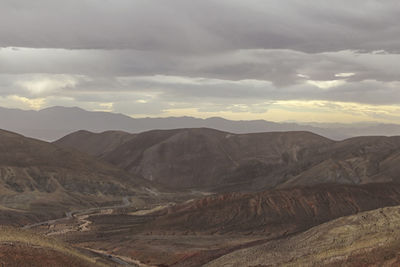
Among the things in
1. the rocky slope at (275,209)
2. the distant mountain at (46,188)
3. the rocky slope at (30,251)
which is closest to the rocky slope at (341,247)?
the rocky slope at (30,251)

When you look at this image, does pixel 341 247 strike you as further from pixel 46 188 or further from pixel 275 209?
pixel 46 188

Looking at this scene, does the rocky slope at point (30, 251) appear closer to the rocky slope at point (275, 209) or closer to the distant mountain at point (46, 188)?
the rocky slope at point (275, 209)

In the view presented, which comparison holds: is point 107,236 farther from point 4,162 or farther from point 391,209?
point 4,162

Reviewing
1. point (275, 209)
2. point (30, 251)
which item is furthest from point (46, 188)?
point (30, 251)

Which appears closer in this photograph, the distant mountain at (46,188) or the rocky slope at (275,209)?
the rocky slope at (275,209)

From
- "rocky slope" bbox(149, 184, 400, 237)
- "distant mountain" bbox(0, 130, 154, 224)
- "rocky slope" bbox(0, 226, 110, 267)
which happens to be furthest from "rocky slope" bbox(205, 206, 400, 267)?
"distant mountain" bbox(0, 130, 154, 224)

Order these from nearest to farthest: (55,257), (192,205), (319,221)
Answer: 1. (55,257)
2. (319,221)
3. (192,205)

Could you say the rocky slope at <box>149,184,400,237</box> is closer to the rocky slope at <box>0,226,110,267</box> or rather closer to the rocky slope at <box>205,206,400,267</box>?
the rocky slope at <box>205,206,400,267</box>

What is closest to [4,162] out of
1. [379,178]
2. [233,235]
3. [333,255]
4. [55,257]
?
[233,235]
